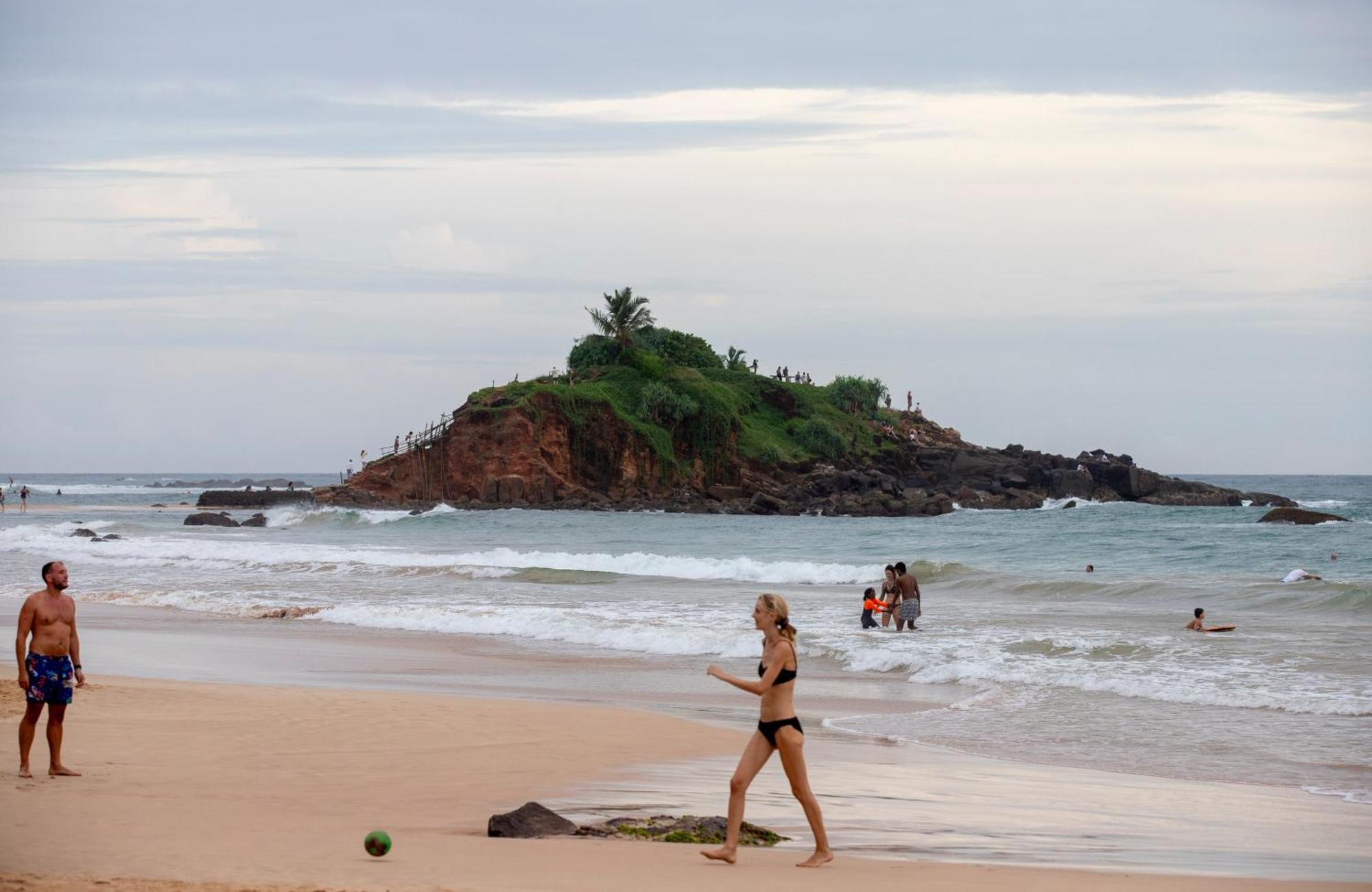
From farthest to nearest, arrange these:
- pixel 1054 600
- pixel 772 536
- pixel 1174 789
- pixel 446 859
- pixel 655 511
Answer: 1. pixel 655 511
2. pixel 772 536
3. pixel 1054 600
4. pixel 1174 789
5. pixel 446 859

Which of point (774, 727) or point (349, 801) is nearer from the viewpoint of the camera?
point (774, 727)

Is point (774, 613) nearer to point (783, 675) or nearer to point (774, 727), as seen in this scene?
point (783, 675)

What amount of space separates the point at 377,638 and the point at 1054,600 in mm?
13504

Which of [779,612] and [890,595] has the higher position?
[779,612]

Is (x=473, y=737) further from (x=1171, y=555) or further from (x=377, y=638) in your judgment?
(x=1171, y=555)

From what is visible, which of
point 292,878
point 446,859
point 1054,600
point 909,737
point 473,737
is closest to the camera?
point 292,878

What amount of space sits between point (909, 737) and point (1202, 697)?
4188 mm

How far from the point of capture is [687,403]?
242 feet

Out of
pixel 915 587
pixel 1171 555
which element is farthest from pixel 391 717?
pixel 1171 555

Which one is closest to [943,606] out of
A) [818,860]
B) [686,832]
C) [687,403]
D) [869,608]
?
[869,608]

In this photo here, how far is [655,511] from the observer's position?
67.8 meters

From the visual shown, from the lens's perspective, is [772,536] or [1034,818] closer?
[1034,818]

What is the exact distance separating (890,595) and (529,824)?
1325 centimetres

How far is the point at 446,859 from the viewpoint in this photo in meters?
6.85
